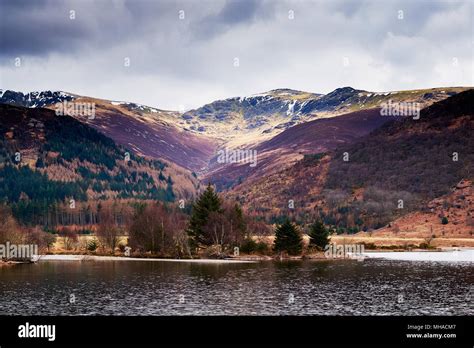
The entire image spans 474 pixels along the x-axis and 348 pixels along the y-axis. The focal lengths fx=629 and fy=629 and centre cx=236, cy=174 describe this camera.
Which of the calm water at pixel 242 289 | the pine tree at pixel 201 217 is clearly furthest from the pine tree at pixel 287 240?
the calm water at pixel 242 289

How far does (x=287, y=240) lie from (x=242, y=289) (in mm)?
53749

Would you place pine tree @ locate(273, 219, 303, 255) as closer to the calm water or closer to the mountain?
the calm water

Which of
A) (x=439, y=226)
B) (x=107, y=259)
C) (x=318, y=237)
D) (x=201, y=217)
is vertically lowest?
(x=107, y=259)

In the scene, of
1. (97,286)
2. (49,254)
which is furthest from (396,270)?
(49,254)

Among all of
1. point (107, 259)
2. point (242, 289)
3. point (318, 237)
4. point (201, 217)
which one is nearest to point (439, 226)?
point (318, 237)

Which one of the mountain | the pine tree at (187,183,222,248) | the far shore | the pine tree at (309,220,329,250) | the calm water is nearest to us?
the calm water

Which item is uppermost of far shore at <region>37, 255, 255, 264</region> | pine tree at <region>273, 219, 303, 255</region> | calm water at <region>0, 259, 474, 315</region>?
pine tree at <region>273, 219, 303, 255</region>

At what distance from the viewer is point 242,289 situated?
7069 centimetres

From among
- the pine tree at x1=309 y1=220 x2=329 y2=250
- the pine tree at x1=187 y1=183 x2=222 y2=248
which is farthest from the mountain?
the pine tree at x1=187 y1=183 x2=222 y2=248

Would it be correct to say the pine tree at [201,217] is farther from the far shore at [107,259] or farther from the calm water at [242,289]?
the calm water at [242,289]

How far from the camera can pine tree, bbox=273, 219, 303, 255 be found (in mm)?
123375

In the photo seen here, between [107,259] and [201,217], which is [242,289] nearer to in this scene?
[201,217]

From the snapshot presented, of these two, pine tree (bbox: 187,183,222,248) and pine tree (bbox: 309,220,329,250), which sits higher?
pine tree (bbox: 187,183,222,248)

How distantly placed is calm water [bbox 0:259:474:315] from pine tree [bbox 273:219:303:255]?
19433 mm
